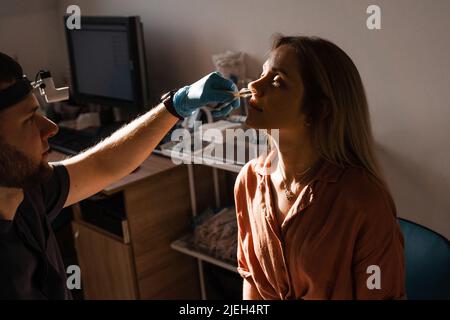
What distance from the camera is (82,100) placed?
3.02 metres

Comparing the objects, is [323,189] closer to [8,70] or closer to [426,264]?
[426,264]

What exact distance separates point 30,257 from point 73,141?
160cm

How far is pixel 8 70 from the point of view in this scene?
112cm

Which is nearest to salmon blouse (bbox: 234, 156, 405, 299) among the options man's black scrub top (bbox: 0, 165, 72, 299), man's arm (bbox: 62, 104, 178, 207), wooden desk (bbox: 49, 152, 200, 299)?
man's arm (bbox: 62, 104, 178, 207)

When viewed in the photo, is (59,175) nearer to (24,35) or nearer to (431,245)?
(431,245)

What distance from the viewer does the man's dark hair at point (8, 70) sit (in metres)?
1.10

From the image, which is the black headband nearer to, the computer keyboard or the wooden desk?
the wooden desk

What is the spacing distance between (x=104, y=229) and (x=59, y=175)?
1017mm

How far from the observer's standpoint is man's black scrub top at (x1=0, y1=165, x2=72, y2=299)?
1.11 meters

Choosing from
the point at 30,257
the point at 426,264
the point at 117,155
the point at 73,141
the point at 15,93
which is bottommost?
the point at 426,264

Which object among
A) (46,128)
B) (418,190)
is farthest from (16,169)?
(418,190)

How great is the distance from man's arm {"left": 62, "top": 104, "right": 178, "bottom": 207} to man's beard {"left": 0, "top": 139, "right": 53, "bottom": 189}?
1.09ft
